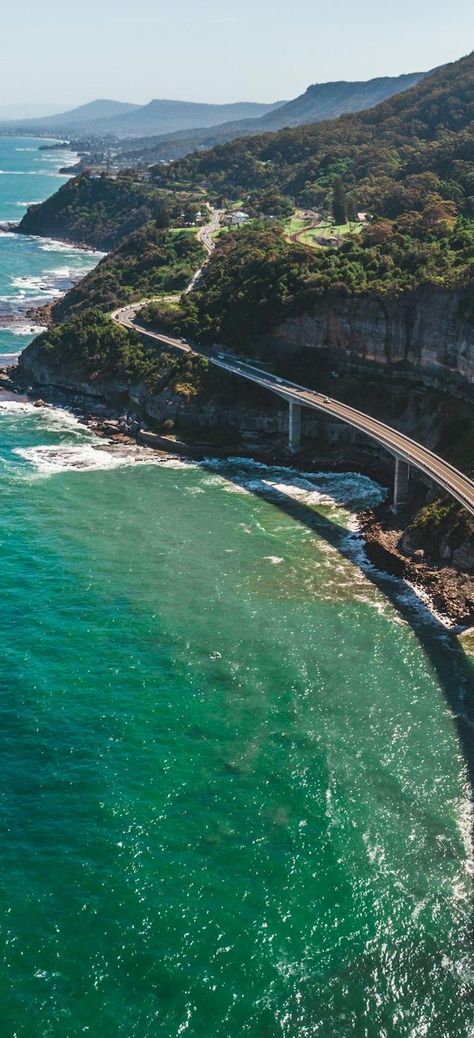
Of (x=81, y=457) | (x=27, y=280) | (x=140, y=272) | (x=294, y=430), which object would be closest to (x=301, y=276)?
(x=294, y=430)

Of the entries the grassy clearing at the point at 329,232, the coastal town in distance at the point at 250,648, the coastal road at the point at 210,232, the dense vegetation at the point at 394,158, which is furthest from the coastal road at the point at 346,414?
the dense vegetation at the point at 394,158

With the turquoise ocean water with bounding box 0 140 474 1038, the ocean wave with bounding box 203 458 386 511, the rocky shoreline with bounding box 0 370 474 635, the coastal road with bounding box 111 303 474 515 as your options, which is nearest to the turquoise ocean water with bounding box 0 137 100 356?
the rocky shoreline with bounding box 0 370 474 635

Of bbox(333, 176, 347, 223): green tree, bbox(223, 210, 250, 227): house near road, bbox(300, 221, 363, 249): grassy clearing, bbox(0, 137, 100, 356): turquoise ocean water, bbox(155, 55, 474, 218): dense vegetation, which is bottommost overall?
bbox(0, 137, 100, 356): turquoise ocean water

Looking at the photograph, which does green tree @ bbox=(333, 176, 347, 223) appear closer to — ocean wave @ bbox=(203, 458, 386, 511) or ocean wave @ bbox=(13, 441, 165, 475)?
ocean wave @ bbox=(203, 458, 386, 511)

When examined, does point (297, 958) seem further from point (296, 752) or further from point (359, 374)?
point (359, 374)

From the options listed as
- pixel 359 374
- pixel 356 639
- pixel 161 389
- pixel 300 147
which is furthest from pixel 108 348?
pixel 300 147

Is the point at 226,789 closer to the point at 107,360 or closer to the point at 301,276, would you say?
the point at 301,276
